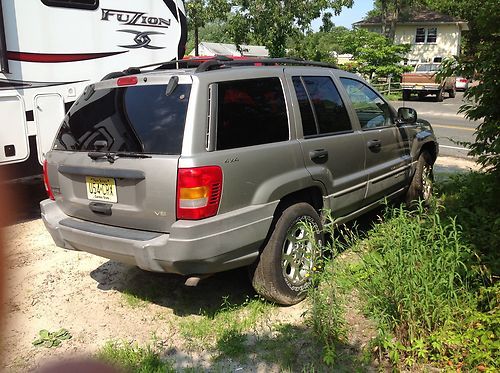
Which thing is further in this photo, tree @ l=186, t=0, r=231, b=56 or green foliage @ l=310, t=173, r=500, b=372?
tree @ l=186, t=0, r=231, b=56

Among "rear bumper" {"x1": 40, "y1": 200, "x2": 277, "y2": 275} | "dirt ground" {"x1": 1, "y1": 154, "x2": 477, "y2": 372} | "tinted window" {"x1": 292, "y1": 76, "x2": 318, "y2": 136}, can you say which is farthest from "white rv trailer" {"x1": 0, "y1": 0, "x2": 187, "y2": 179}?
"tinted window" {"x1": 292, "y1": 76, "x2": 318, "y2": 136}

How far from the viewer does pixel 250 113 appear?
11.6ft

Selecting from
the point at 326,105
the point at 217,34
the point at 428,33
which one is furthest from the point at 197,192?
the point at 217,34

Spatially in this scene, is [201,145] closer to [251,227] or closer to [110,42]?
[251,227]

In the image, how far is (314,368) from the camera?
9.78 ft

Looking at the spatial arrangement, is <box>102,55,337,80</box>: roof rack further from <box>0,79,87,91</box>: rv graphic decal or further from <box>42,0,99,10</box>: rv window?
<box>42,0,99,10</box>: rv window

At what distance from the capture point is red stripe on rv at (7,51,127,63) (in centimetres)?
550

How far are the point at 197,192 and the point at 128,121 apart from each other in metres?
0.83

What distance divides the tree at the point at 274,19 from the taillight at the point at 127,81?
23.8 metres

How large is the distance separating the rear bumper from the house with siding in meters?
45.3

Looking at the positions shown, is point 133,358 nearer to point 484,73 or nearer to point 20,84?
point 484,73

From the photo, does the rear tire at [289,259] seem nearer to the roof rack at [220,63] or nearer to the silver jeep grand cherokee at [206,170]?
the silver jeep grand cherokee at [206,170]

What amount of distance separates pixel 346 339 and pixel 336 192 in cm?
141

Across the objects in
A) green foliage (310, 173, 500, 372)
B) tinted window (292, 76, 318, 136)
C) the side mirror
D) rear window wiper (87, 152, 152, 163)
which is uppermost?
tinted window (292, 76, 318, 136)
